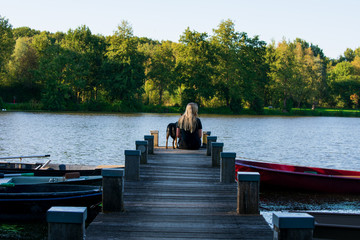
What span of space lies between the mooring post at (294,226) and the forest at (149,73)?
6563cm

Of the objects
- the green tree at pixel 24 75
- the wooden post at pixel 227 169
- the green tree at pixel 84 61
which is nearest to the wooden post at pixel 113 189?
the wooden post at pixel 227 169

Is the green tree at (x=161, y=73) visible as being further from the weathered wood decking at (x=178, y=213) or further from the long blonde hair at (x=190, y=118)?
the weathered wood decking at (x=178, y=213)

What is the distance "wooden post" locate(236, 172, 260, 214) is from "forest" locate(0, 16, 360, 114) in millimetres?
63502

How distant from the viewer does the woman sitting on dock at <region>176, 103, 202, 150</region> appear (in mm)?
13103

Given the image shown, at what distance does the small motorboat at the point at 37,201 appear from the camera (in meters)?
10.3

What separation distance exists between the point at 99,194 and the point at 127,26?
68.1m

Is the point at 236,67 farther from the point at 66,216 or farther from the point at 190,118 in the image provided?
the point at 66,216

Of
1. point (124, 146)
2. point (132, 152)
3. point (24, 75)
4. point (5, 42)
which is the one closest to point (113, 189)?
point (132, 152)

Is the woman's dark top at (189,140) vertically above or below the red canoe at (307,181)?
above

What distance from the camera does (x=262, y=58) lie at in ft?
273

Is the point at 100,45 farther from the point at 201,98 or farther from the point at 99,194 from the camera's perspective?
the point at 99,194

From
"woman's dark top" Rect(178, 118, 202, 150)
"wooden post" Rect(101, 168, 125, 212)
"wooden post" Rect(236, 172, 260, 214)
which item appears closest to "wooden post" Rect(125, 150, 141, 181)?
"wooden post" Rect(101, 168, 125, 212)

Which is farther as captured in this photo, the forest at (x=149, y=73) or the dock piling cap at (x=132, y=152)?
the forest at (x=149, y=73)

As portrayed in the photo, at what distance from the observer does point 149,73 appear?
7712cm
